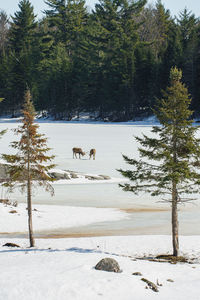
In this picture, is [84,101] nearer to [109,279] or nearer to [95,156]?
[95,156]

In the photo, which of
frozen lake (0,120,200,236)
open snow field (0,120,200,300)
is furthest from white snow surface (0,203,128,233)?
frozen lake (0,120,200,236)

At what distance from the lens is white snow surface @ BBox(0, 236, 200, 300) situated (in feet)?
40.7

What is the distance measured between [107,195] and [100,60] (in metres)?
55.8

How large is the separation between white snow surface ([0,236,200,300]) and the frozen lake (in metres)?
3.65

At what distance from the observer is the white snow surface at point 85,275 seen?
1240 cm

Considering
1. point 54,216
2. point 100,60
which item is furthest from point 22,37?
point 54,216

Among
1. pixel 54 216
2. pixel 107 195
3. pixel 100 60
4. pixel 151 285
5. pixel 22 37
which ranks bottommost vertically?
pixel 54 216

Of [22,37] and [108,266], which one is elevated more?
[22,37]

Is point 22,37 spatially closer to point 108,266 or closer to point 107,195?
point 107,195

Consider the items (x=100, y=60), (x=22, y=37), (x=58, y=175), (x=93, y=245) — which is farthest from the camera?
(x=22, y=37)

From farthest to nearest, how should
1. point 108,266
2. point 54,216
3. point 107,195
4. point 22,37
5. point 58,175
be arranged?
point 22,37 < point 58,175 < point 107,195 < point 54,216 < point 108,266

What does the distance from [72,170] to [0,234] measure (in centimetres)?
1892

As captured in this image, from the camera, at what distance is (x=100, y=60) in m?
84.1

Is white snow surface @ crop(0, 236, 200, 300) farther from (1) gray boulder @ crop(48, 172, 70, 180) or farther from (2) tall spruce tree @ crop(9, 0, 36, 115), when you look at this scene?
(2) tall spruce tree @ crop(9, 0, 36, 115)
